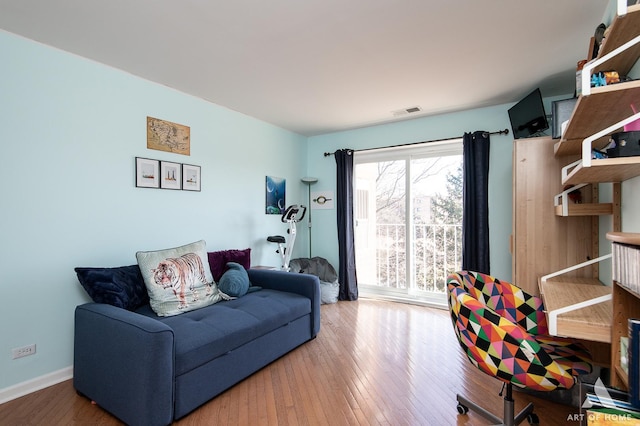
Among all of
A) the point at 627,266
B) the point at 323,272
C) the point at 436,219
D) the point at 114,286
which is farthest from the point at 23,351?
the point at 436,219

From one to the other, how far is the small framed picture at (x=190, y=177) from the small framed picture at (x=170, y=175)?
0.04 m

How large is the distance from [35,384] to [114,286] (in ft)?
2.83

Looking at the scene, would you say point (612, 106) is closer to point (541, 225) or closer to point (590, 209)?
point (590, 209)

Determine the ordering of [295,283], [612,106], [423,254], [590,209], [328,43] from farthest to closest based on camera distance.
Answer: [423,254]
[295,283]
[328,43]
[590,209]
[612,106]

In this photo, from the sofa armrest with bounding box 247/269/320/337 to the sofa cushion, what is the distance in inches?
3.5

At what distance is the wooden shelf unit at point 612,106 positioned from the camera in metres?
1.13

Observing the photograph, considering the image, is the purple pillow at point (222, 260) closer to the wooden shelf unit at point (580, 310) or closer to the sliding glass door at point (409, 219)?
the sliding glass door at point (409, 219)

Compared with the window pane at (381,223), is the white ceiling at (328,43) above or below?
above

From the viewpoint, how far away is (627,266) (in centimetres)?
104

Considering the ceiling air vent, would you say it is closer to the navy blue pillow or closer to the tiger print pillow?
the tiger print pillow

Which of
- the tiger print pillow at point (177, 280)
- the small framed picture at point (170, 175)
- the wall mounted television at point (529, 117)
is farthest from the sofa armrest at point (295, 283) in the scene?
the wall mounted television at point (529, 117)

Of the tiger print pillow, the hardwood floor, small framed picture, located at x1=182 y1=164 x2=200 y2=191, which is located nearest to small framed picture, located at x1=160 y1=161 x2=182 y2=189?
small framed picture, located at x1=182 y1=164 x2=200 y2=191

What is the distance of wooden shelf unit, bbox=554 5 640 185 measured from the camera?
3.72ft

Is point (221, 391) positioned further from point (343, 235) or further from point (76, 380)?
point (343, 235)
